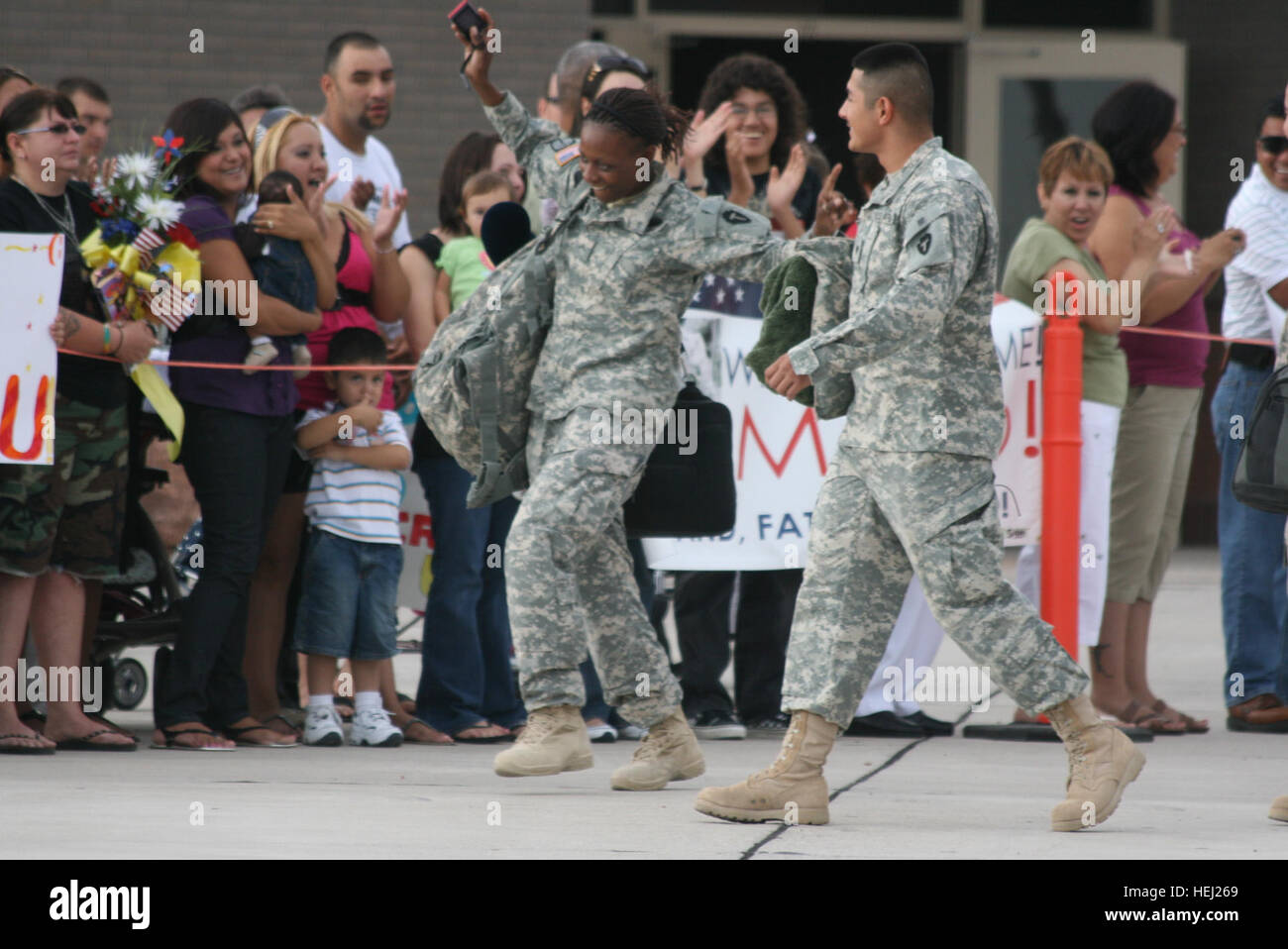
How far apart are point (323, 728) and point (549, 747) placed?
1767mm

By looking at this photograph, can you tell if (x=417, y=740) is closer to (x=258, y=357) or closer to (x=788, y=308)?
(x=258, y=357)

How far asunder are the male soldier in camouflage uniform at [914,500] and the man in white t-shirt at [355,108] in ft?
11.2

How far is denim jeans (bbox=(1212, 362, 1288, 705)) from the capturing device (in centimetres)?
812

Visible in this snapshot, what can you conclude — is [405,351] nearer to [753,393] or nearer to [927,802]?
[753,393]

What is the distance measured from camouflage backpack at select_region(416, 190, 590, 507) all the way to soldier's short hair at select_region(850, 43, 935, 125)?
1.05 metres

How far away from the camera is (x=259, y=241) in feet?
23.2

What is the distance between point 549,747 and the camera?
574 centimetres

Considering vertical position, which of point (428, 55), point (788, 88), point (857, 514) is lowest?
point (857, 514)

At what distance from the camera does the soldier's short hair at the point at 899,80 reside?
5.44 meters

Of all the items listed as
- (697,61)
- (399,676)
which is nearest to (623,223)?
(399,676)

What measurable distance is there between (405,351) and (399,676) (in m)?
2.60

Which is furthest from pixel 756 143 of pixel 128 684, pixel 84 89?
pixel 128 684

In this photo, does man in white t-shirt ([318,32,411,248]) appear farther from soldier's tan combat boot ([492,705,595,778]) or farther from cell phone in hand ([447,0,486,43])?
soldier's tan combat boot ([492,705,595,778])

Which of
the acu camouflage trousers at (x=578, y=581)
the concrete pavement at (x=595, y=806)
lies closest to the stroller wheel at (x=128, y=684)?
the concrete pavement at (x=595, y=806)
